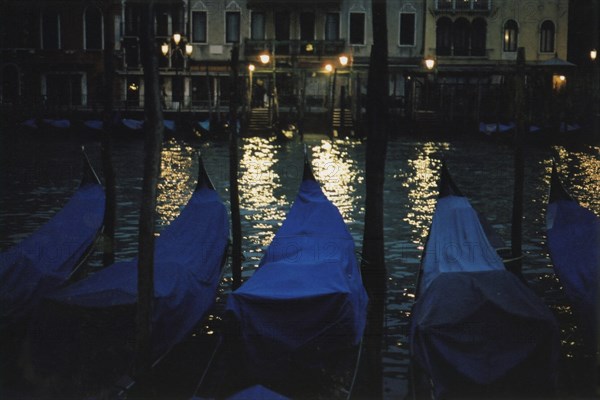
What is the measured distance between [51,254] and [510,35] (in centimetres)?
3128

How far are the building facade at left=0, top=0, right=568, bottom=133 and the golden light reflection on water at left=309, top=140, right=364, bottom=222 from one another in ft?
26.5

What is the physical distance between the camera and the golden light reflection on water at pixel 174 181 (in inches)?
587

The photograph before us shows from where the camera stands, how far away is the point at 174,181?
62.3ft

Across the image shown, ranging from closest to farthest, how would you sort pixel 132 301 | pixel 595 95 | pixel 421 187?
1. pixel 132 301
2. pixel 421 187
3. pixel 595 95

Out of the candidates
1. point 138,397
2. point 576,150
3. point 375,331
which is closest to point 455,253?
point 375,331

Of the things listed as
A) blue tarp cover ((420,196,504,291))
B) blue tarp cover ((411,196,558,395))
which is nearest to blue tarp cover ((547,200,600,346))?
blue tarp cover ((420,196,504,291))

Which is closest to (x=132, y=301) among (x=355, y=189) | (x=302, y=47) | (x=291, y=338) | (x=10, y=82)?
(x=291, y=338)

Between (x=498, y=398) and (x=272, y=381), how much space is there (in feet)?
5.55

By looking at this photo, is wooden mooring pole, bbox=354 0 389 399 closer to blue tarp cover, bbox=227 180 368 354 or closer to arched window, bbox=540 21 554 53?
blue tarp cover, bbox=227 180 368 354

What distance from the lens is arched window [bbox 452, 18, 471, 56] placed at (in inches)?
1436

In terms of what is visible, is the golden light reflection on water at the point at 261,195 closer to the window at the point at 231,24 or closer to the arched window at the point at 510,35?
the window at the point at 231,24

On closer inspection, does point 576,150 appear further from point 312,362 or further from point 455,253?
point 312,362

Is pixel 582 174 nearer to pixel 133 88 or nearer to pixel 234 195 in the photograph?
pixel 234 195

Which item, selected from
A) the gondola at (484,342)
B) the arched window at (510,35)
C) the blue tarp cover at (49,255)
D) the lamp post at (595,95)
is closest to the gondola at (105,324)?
the blue tarp cover at (49,255)
